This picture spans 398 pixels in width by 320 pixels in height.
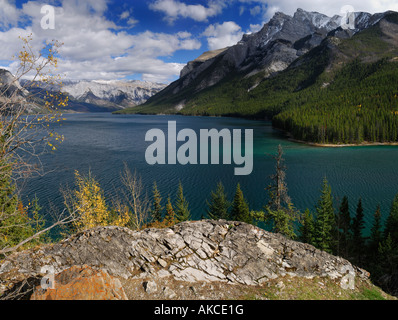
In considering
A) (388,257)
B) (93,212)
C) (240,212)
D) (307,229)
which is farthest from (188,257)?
(388,257)

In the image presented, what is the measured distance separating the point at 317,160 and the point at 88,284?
7323cm

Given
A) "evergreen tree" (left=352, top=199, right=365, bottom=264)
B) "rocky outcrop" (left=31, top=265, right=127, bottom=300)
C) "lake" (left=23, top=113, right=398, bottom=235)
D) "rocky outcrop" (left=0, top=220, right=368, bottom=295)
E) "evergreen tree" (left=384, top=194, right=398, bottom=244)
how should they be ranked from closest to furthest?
"rocky outcrop" (left=31, top=265, right=127, bottom=300), "rocky outcrop" (left=0, top=220, right=368, bottom=295), "evergreen tree" (left=384, top=194, right=398, bottom=244), "evergreen tree" (left=352, top=199, right=365, bottom=264), "lake" (left=23, top=113, right=398, bottom=235)

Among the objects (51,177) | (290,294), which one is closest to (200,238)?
(290,294)

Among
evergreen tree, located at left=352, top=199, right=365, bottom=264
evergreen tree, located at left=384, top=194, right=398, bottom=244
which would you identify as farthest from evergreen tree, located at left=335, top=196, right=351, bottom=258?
evergreen tree, located at left=384, top=194, right=398, bottom=244

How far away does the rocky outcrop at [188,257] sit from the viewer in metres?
11.5

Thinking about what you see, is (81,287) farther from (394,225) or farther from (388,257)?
(394,225)

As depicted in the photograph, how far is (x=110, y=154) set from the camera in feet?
248

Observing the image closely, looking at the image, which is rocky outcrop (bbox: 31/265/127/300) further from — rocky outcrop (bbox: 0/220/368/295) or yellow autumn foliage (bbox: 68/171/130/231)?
yellow autumn foliage (bbox: 68/171/130/231)

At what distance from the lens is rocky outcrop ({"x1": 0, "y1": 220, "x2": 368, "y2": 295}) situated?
11508mm

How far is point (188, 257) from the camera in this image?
40.4 feet

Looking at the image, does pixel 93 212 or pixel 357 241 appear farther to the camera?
pixel 357 241

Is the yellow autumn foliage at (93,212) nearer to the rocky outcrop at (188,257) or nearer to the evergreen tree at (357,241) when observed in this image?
the rocky outcrop at (188,257)

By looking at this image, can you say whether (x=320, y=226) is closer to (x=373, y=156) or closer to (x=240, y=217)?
(x=240, y=217)

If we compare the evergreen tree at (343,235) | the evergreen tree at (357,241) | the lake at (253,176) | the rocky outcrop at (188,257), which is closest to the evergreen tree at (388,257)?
the evergreen tree at (357,241)
